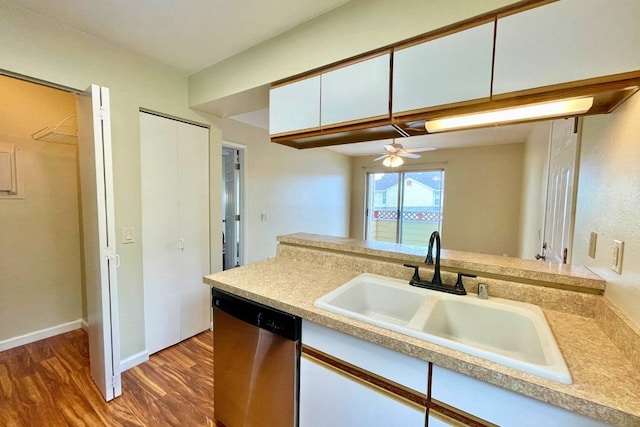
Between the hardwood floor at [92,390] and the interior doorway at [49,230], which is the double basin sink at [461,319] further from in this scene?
the interior doorway at [49,230]

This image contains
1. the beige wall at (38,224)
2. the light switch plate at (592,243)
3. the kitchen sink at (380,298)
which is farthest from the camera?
the beige wall at (38,224)

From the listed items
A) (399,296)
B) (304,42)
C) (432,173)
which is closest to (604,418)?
(399,296)

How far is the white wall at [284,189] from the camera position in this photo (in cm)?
379

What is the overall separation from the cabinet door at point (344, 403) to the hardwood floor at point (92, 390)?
89cm

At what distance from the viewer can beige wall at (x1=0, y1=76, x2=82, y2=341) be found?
2.33 metres

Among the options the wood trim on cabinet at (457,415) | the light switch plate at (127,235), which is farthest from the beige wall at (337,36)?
the wood trim on cabinet at (457,415)

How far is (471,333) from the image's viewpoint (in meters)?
1.26

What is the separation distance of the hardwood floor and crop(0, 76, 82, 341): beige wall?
0.35 meters

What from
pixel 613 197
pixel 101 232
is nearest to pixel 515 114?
pixel 613 197

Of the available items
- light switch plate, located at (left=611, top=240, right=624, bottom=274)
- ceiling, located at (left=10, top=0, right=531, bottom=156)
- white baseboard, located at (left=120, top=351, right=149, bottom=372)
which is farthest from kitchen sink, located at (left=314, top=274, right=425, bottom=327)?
white baseboard, located at (left=120, top=351, right=149, bottom=372)

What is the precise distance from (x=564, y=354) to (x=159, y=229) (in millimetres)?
2636

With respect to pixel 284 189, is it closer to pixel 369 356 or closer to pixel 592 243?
pixel 369 356

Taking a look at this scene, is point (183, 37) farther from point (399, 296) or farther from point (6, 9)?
point (399, 296)

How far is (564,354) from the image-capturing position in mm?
856
